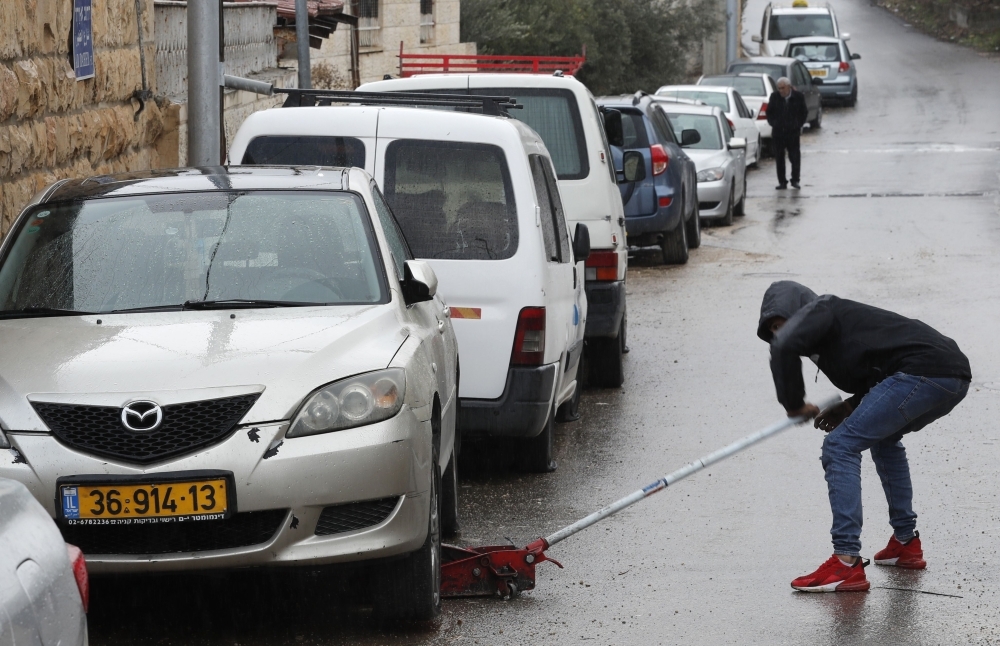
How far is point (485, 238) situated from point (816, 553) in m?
2.27

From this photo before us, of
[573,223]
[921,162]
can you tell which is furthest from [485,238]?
[921,162]

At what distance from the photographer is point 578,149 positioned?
34.3 feet

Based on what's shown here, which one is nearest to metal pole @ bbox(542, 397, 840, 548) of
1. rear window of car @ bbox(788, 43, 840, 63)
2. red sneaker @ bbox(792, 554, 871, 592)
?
red sneaker @ bbox(792, 554, 871, 592)

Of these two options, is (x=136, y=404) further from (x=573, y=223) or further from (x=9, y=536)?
(x=573, y=223)

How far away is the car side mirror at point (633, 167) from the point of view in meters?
13.0

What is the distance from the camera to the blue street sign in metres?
11.2

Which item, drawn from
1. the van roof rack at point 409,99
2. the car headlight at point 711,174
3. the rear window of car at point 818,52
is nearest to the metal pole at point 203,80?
the van roof rack at point 409,99

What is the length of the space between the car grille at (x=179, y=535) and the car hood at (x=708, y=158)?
53.0 feet

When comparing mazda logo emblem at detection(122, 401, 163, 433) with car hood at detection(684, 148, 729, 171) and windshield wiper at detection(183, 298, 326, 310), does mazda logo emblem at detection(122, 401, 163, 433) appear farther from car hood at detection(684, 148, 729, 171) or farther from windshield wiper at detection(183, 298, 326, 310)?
car hood at detection(684, 148, 729, 171)

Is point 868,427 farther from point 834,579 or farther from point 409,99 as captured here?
point 409,99

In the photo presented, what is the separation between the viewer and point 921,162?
28672 mm

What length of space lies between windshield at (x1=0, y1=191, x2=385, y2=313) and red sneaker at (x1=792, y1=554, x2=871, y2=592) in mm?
2016

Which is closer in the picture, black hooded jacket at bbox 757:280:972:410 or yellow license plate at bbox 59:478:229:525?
yellow license plate at bbox 59:478:229:525

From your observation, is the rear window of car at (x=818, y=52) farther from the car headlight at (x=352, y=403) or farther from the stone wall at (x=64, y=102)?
the car headlight at (x=352, y=403)
